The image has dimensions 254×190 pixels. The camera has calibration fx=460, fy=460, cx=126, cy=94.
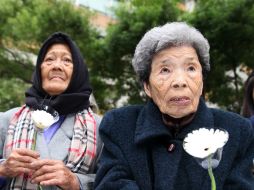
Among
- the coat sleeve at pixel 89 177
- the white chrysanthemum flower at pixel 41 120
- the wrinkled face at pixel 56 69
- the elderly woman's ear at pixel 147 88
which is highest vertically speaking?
the wrinkled face at pixel 56 69

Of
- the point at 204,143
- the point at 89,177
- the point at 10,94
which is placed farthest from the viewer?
the point at 10,94

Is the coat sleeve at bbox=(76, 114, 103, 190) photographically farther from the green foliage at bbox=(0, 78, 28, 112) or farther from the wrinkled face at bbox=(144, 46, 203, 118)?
the green foliage at bbox=(0, 78, 28, 112)

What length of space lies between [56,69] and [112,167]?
92 cm

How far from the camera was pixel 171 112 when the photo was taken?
2115 millimetres

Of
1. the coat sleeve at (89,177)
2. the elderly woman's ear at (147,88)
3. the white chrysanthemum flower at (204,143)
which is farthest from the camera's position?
the coat sleeve at (89,177)

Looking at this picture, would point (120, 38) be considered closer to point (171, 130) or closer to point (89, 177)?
point (89, 177)

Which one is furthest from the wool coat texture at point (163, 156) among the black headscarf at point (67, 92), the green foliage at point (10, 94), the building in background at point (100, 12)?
the green foliage at point (10, 94)

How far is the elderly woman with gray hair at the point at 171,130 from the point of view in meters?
2.09

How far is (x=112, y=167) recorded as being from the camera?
2.16m

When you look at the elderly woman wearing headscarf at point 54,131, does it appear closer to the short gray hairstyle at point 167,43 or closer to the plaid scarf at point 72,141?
the plaid scarf at point 72,141

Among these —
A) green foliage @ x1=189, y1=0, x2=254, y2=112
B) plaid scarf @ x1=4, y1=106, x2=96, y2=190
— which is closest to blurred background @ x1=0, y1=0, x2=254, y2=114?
green foliage @ x1=189, y1=0, x2=254, y2=112

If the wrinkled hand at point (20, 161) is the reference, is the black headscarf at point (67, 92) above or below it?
above

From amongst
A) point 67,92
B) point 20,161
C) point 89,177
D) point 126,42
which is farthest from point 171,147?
point 126,42

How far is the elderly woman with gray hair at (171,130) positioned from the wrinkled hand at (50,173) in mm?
222
